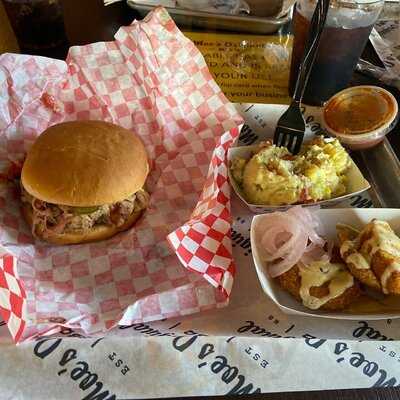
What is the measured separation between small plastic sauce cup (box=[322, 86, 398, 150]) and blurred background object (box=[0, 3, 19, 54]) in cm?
115

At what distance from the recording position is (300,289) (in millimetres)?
944

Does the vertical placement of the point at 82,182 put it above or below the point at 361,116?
above

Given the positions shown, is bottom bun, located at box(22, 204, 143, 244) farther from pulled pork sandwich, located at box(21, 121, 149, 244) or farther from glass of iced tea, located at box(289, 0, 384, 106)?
glass of iced tea, located at box(289, 0, 384, 106)

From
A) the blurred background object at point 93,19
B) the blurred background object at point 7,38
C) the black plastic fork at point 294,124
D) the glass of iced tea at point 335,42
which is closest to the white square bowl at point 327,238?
the black plastic fork at point 294,124

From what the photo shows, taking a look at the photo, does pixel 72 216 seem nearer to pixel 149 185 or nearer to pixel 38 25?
pixel 149 185

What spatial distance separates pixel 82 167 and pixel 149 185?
0.26m

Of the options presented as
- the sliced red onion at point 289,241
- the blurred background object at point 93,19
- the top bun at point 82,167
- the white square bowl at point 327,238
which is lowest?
the white square bowl at point 327,238

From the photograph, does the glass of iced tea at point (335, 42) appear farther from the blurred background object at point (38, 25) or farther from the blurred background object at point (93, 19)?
the blurred background object at point (38, 25)

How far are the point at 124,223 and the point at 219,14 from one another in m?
0.96

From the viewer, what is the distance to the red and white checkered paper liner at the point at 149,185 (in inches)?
38.2

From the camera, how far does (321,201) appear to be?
1.12 m

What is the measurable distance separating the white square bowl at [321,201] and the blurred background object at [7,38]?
0.95 metres

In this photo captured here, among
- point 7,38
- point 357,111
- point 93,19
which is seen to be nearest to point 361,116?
point 357,111

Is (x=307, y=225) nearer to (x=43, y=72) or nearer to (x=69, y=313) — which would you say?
(x=69, y=313)
